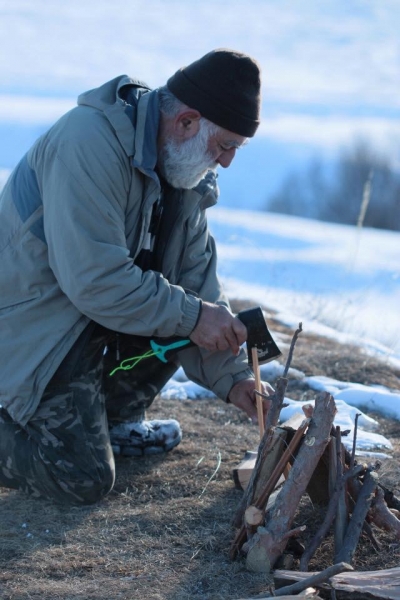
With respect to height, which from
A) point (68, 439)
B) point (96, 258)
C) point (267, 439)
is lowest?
point (68, 439)

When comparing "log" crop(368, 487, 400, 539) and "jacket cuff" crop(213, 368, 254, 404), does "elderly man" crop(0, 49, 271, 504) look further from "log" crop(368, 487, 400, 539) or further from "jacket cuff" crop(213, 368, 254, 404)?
"log" crop(368, 487, 400, 539)

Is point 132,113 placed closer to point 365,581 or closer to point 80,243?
point 80,243

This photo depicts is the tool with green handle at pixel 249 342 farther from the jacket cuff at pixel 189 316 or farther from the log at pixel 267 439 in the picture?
the log at pixel 267 439

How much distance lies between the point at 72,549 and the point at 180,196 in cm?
158

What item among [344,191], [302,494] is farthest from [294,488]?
[344,191]

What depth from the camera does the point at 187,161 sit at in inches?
140

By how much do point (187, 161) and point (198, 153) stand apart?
0.19ft

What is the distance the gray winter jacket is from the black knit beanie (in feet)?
0.54

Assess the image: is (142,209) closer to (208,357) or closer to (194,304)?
(194,304)

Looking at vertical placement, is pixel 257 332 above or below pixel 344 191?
above

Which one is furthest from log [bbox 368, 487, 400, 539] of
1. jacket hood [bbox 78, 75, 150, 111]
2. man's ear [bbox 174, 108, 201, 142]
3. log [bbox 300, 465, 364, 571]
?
jacket hood [bbox 78, 75, 150, 111]

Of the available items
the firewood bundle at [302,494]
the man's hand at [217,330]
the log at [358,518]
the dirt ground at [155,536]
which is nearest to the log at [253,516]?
the firewood bundle at [302,494]

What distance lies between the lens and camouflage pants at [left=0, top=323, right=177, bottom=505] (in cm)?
345

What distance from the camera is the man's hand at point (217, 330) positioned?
3.43 metres
